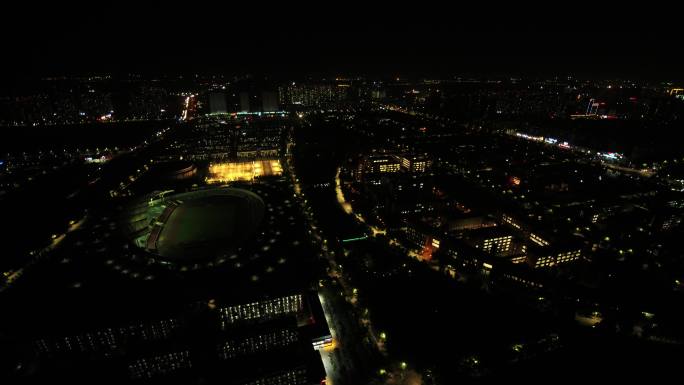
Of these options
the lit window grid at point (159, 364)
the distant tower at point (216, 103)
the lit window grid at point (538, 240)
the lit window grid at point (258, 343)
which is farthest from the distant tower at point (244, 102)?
the lit window grid at point (258, 343)

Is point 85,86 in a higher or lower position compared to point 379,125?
higher

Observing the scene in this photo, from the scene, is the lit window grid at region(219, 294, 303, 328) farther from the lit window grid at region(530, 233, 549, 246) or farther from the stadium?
the lit window grid at region(530, 233, 549, 246)

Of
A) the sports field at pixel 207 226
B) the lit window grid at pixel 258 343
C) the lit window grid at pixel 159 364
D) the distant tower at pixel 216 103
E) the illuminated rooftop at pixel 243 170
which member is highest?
the distant tower at pixel 216 103

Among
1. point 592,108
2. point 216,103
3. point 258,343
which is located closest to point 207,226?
point 258,343

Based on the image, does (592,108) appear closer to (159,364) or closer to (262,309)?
(262,309)

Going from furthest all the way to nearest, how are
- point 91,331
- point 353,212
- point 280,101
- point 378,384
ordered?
point 280,101, point 353,212, point 91,331, point 378,384

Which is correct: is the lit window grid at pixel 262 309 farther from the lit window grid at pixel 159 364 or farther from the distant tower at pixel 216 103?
the distant tower at pixel 216 103

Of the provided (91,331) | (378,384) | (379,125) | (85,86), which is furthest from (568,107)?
(85,86)

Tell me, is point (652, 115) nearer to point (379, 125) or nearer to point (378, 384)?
point (379, 125)

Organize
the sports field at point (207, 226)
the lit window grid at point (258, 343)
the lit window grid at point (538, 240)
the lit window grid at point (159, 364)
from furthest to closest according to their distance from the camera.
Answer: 1. the lit window grid at point (538, 240)
2. the sports field at point (207, 226)
3. the lit window grid at point (258, 343)
4. the lit window grid at point (159, 364)

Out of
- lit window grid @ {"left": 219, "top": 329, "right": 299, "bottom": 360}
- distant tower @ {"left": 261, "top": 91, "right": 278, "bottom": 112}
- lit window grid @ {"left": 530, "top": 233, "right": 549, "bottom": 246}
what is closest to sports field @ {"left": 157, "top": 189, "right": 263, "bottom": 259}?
lit window grid @ {"left": 219, "top": 329, "right": 299, "bottom": 360}

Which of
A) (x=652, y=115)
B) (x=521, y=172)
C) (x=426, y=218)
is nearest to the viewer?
(x=426, y=218)
